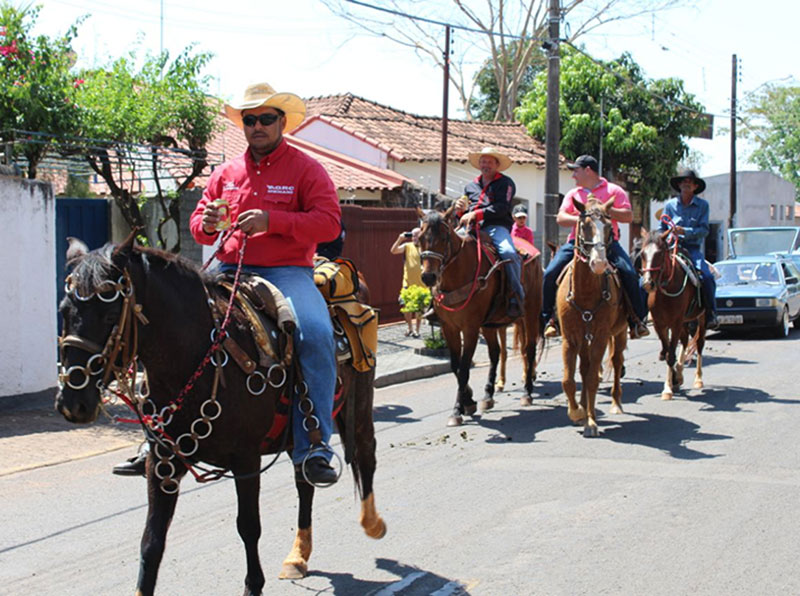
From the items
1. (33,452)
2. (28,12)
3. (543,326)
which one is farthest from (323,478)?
(28,12)

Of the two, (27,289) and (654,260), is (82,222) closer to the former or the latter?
(27,289)

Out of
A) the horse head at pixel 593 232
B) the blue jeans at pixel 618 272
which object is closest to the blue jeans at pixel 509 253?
the blue jeans at pixel 618 272

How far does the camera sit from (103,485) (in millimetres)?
7773

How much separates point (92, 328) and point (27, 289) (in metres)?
7.37

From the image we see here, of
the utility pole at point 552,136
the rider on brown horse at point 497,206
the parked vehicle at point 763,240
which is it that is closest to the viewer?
the rider on brown horse at point 497,206

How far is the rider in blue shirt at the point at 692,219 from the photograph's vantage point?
41.0 ft

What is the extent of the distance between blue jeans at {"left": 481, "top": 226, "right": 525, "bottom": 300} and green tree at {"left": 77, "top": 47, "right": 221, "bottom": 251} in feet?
15.3

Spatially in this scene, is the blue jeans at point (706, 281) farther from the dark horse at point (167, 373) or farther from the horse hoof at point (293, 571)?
the dark horse at point (167, 373)

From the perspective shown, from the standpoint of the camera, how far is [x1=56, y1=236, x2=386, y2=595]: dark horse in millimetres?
3959

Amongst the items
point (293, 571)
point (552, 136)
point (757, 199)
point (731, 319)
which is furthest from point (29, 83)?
point (757, 199)

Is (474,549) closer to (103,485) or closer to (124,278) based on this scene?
(124,278)

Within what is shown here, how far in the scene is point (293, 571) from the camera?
17.7 ft

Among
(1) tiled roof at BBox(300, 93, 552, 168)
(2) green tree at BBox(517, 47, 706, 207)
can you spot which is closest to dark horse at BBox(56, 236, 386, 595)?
(1) tiled roof at BBox(300, 93, 552, 168)

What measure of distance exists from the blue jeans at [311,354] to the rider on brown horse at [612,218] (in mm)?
5179
